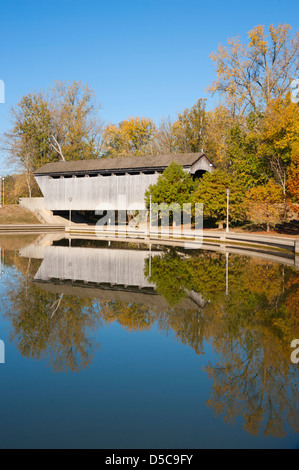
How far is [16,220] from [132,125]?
996 inches

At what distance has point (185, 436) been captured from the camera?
14.6 feet

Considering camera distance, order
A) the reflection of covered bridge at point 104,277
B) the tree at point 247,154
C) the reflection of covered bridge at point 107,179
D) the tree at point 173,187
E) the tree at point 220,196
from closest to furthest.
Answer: the reflection of covered bridge at point 104,277 → the tree at point 220,196 → the tree at point 247,154 → the tree at point 173,187 → the reflection of covered bridge at point 107,179

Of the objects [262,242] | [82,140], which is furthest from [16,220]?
[262,242]

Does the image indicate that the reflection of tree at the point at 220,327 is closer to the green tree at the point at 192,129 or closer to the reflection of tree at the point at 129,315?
the reflection of tree at the point at 129,315

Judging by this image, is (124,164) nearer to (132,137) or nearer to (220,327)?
(132,137)

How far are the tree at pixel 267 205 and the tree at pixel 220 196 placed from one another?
2.11 metres

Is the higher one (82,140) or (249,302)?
(82,140)

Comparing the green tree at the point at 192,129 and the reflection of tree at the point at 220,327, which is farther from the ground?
the green tree at the point at 192,129

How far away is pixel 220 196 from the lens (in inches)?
1328

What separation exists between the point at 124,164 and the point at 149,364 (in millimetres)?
36750

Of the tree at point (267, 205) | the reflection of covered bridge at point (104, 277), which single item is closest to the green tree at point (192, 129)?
the tree at point (267, 205)

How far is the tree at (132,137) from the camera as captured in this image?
211 feet

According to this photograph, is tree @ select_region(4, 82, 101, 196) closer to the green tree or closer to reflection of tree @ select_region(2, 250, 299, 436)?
the green tree
